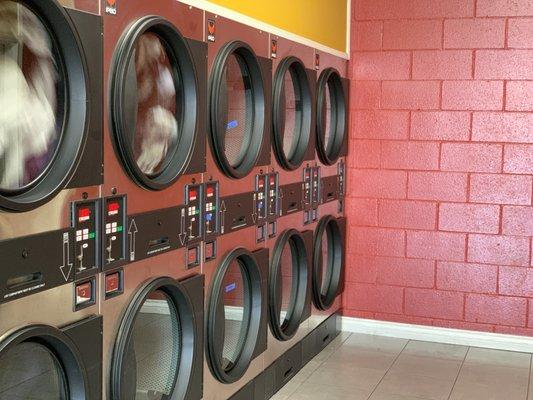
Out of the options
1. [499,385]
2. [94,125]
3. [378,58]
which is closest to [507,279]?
[499,385]

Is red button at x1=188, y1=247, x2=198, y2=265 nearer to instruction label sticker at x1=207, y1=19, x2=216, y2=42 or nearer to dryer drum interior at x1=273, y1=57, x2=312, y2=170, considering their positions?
instruction label sticker at x1=207, y1=19, x2=216, y2=42

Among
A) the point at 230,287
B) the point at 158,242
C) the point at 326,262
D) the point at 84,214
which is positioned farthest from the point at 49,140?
the point at 326,262

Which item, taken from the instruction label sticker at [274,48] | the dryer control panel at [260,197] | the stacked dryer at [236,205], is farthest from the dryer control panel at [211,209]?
the instruction label sticker at [274,48]

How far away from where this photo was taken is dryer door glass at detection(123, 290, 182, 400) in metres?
2.64

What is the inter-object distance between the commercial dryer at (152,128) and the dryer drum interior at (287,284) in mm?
975

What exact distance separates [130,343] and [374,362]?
2.54 meters

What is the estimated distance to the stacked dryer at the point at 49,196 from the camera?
6.55 ft

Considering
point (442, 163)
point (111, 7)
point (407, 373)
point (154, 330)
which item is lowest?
point (407, 373)

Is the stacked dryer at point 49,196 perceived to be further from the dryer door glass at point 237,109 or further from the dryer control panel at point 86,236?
the dryer door glass at point 237,109

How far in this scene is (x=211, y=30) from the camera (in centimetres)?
310

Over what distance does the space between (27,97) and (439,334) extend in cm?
390

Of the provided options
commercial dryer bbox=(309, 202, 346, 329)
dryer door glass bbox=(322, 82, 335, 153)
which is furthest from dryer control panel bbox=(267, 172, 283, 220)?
dryer door glass bbox=(322, 82, 335, 153)

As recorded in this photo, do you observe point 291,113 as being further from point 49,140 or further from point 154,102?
point 49,140

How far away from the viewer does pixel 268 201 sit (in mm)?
3867
